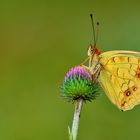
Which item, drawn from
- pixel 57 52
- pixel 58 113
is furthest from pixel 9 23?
pixel 58 113

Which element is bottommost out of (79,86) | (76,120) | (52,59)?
(76,120)

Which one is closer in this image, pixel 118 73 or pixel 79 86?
pixel 79 86

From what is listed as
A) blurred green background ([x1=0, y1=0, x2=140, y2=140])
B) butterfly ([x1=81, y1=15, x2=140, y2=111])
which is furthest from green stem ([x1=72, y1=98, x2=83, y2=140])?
blurred green background ([x1=0, y1=0, x2=140, y2=140])

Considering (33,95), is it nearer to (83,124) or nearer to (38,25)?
(83,124)

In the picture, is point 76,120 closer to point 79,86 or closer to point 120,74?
point 79,86

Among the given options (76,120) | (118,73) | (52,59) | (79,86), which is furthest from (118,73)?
(52,59)

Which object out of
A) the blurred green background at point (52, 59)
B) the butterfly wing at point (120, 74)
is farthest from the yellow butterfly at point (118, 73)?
the blurred green background at point (52, 59)

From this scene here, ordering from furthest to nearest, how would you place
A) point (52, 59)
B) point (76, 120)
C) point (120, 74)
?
point (52, 59) → point (120, 74) → point (76, 120)

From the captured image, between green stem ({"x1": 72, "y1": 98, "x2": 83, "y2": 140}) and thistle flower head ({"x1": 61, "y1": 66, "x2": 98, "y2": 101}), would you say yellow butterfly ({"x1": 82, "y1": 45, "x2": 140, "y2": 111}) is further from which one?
green stem ({"x1": 72, "y1": 98, "x2": 83, "y2": 140})

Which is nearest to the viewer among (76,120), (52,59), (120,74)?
(76,120)
